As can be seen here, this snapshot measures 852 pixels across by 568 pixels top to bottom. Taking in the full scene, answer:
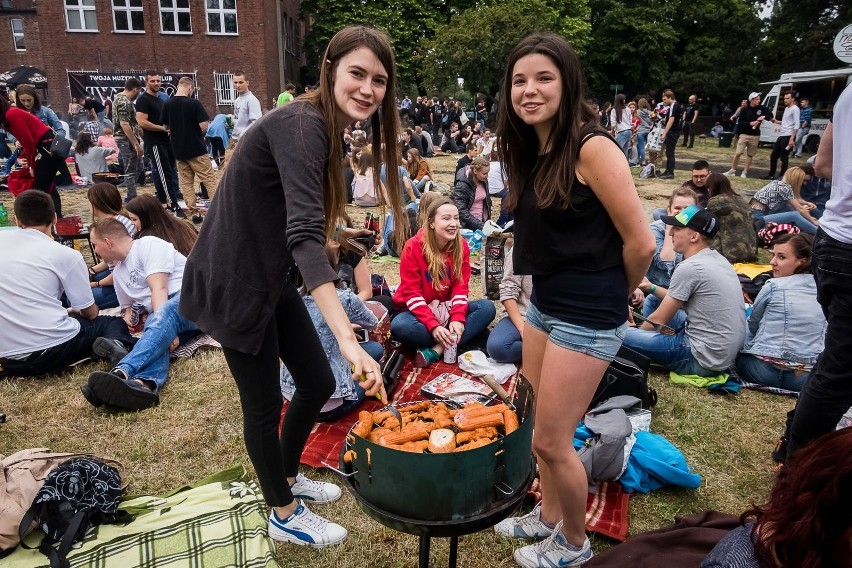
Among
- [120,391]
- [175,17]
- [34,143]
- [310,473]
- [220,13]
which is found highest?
[220,13]

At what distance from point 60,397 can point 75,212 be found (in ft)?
21.6

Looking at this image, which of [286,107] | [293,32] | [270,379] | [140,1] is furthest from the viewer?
[293,32]

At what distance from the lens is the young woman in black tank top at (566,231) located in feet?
5.95

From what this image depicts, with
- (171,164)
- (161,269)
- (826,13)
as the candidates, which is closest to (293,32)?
(171,164)

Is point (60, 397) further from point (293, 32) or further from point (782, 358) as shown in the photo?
point (293, 32)

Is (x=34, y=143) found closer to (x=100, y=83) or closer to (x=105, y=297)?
(x=105, y=297)

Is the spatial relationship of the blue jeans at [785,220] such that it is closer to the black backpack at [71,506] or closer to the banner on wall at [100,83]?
the black backpack at [71,506]

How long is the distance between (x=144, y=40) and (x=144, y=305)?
24430 millimetres

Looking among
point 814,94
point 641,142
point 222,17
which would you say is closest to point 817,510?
point 641,142

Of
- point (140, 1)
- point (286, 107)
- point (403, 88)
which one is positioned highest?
point (140, 1)

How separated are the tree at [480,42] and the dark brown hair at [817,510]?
89.0ft

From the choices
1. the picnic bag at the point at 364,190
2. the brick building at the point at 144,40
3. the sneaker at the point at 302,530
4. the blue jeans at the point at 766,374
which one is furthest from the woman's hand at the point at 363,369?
the brick building at the point at 144,40

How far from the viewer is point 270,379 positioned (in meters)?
2.11

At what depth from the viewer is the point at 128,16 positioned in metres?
23.4
